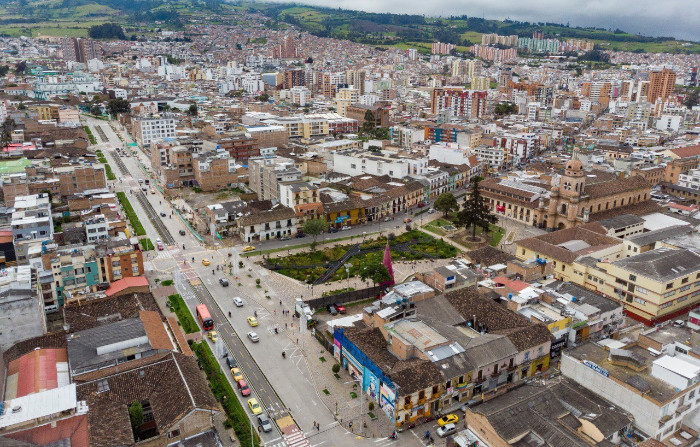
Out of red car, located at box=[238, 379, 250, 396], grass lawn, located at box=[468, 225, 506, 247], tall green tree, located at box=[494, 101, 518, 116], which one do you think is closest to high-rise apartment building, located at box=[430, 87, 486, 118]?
tall green tree, located at box=[494, 101, 518, 116]

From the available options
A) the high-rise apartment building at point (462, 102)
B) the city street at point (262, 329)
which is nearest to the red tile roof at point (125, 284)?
the city street at point (262, 329)

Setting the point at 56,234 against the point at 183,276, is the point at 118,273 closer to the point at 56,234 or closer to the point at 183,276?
the point at 183,276

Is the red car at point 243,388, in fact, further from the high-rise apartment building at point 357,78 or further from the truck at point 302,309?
the high-rise apartment building at point 357,78

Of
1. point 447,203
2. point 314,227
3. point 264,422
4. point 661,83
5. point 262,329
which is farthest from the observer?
point 661,83

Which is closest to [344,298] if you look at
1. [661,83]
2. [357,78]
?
[357,78]

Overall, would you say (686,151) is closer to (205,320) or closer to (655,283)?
(655,283)

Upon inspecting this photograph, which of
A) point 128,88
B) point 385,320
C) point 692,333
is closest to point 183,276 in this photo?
point 385,320
